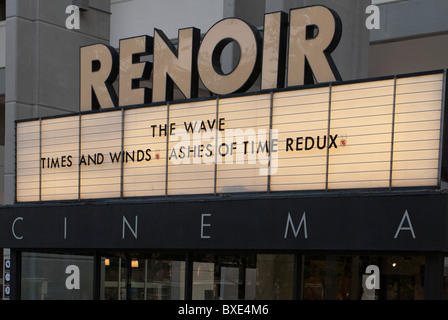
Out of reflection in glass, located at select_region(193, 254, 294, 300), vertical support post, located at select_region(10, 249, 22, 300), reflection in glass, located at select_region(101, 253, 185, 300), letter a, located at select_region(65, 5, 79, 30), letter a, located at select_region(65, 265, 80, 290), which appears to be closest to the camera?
reflection in glass, located at select_region(193, 254, 294, 300)

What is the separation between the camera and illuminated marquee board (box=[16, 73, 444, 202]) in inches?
413

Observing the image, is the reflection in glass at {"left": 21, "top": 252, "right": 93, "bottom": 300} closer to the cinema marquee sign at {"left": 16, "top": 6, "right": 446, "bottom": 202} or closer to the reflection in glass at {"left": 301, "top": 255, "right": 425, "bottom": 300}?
the cinema marquee sign at {"left": 16, "top": 6, "right": 446, "bottom": 202}

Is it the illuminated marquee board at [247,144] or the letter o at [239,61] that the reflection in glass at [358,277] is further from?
the letter o at [239,61]

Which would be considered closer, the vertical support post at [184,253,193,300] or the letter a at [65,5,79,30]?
the vertical support post at [184,253,193,300]

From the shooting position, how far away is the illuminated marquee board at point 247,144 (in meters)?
10.5

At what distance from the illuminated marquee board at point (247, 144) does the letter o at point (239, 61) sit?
1.42 feet

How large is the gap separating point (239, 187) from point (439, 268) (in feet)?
11.4

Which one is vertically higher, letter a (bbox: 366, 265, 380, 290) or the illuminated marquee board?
the illuminated marquee board

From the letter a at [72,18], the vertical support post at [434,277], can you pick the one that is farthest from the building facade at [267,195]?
the letter a at [72,18]

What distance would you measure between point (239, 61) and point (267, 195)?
2.50 m

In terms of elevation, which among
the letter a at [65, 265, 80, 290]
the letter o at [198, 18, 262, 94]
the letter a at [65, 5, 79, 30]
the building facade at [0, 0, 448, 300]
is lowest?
the letter a at [65, 265, 80, 290]

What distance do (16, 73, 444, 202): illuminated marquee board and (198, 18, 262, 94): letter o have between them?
432 millimetres

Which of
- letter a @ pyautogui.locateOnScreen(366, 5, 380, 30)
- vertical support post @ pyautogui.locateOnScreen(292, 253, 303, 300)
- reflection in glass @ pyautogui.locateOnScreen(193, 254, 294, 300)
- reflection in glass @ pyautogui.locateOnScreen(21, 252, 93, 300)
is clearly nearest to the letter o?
reflection in glass @ pyautogui.locateOnScreen(193, 254, 294, 300)
